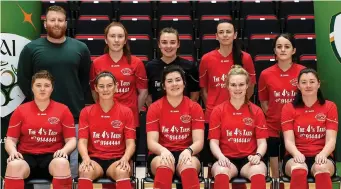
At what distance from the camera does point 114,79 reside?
430 centimetres

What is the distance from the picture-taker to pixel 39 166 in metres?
4.18

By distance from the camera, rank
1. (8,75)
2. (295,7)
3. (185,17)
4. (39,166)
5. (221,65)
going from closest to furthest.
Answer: (39,166) → (221,65) → (8,75) → (185,17) → (295,7)

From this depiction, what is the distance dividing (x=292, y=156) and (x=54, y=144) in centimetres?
177

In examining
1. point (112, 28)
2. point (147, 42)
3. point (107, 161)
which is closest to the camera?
point (107, 161)

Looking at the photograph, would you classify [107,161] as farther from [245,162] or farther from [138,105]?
[245,162]

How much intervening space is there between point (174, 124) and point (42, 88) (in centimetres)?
101

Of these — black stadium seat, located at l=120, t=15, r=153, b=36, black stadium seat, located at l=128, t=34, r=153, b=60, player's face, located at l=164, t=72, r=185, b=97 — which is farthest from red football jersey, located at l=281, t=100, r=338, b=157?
black stadium seat, located at l=120, t=15, r=153, b=36

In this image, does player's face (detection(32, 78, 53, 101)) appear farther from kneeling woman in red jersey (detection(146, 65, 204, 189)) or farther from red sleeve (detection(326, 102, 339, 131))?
red sleeve (detection(326, 102, 339, 131))

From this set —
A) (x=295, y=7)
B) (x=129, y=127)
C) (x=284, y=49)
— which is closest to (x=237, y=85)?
(x=284, y=49)

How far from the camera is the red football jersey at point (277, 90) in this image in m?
4.62

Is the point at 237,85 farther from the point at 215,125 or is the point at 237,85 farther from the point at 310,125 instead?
the point at 310,125

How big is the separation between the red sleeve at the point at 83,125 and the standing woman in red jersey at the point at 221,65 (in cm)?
96

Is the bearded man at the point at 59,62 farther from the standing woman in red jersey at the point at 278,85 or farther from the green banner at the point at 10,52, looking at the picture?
the standing woman in red jersey at the point at 278,85

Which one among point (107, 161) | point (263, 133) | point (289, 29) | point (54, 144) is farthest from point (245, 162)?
point (289, 29)
